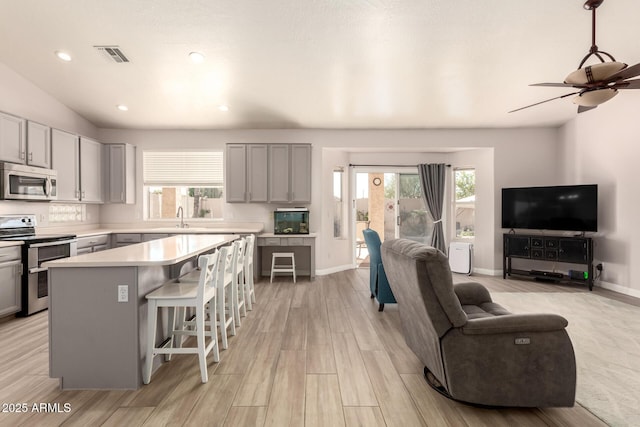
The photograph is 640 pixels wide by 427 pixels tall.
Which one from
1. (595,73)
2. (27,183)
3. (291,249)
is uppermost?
(595,73)

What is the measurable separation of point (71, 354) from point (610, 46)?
595 centimetres

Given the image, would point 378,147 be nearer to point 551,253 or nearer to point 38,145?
point 551,253

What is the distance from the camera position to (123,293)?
2.29 m

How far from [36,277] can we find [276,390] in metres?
3.59

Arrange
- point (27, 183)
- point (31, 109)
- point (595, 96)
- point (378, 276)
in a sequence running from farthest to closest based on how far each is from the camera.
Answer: point (31, 109)
point (27, 183)
point (378, 276)
point (595, 96)

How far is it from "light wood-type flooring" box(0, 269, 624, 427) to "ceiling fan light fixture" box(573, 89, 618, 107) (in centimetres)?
258

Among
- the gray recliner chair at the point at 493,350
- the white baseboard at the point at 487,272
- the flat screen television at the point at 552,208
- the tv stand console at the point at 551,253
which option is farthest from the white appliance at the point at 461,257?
the gray recliner chair at the point at 493,350

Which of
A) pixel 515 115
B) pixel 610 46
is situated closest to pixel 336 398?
pixel 610 46

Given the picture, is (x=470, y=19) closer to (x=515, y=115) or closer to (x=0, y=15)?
(x=515, y=115)

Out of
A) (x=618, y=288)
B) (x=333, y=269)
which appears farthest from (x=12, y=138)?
(x=618, y=288)

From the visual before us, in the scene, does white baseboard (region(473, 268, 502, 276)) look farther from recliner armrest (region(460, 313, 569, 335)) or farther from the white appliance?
recliner armrest (region(460, 313, 569, 335))

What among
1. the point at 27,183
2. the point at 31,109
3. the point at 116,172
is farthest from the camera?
the point at 116,172

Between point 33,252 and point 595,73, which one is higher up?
point 595,73

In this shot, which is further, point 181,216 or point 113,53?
point 181,216
